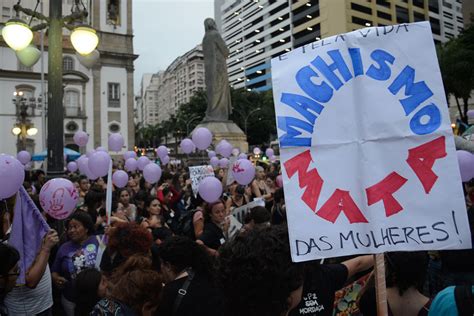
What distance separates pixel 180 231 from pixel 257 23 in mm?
80872

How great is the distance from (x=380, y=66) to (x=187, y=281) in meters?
1.62

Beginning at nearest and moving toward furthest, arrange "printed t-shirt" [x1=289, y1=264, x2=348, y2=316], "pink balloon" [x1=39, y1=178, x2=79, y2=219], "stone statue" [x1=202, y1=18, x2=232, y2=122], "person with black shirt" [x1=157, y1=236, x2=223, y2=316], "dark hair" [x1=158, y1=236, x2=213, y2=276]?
1. "printed t-shirt" [x1=289, y1=264, x2=348, y2=316]
2. "person with black shirt" [x1=157, y1=236, x2=223, y2=316]
3. "dark hair" [x1=158, y1=236, x2=213, y2=276]
4. "pink balloon" [x1=39, y1=178, x2=79, y2=219]
5. "stone statue" [x1=202, y1=18, x2=232, y2=122]

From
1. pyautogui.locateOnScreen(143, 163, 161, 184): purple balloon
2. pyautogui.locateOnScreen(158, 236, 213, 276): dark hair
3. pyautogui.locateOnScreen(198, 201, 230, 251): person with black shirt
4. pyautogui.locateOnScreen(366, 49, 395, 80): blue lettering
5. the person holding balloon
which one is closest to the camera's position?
pyautogui.locateOnScreen(366, 49, 395, 80): blue lettering

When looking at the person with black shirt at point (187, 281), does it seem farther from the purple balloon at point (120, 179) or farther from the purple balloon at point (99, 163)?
the purple balloon at point (120, 179)

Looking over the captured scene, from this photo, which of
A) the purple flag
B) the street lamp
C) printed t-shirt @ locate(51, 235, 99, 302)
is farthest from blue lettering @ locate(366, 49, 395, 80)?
the street lamp

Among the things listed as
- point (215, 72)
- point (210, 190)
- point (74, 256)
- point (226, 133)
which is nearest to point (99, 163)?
point (210, 190)

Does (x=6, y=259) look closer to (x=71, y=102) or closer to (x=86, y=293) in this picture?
(x=86, y=293)

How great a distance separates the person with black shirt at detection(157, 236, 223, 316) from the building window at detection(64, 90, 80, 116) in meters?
38.5

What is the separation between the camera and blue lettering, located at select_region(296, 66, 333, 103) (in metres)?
1.88

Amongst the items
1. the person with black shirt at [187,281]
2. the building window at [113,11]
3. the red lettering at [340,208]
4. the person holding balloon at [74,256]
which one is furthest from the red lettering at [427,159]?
the building window at [113,11]

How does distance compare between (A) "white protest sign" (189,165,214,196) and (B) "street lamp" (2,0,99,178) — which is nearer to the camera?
(B) "street lamp" (2,0,99,178)

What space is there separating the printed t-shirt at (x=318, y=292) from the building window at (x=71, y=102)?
39316 millimetres

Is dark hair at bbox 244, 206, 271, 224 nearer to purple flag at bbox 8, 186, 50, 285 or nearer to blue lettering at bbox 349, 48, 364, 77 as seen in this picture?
purple flag at bbox 8, 186, 50, 285

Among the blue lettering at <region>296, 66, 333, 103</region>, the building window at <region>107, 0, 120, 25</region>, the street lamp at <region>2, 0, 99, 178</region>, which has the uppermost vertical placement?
the building window at <region>107, 0, 120, 25</region>
